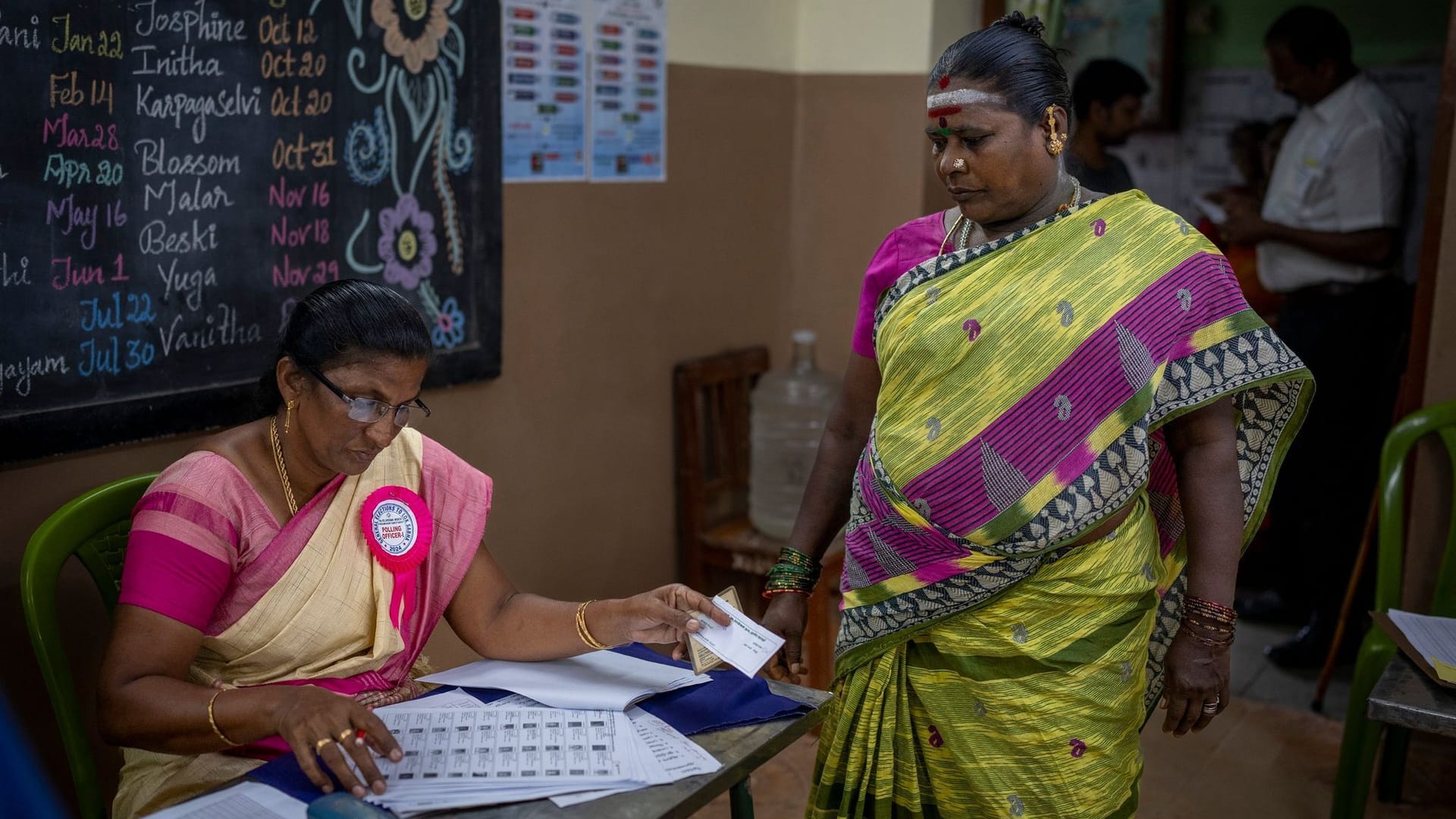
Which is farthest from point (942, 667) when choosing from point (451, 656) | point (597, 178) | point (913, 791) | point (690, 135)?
point (690, 135)

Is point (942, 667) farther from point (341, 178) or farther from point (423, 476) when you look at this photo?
point (341, 178)

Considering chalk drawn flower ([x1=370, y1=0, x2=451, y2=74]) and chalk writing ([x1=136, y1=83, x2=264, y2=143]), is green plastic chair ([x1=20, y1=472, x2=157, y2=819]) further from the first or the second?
chalk drawn flower ([x1=370, y1=0, x2=451, y2=74])

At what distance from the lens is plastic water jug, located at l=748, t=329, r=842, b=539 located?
4.04 metres

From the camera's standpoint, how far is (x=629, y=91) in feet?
11.3

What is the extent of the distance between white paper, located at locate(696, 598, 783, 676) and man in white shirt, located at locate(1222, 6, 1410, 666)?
3.09 m

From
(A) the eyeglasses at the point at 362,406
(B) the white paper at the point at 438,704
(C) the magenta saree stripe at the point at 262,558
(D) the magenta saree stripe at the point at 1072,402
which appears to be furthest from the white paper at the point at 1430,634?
(C) the magenta saree stripe at the point at 262,558

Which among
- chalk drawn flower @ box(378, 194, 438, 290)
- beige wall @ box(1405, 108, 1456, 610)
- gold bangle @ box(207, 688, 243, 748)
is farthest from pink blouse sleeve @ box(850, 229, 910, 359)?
beige wall @ box(1405, 108, 1456, 610)

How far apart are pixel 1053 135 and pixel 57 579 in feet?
5.48

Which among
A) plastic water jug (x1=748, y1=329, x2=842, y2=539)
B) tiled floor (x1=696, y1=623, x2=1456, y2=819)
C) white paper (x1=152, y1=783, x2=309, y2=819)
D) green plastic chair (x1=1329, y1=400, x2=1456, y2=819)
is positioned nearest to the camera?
white paper (x1=152, y1=783, x2=309, y2=819)

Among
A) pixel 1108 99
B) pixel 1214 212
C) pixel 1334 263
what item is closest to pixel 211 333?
pixel 1108 99

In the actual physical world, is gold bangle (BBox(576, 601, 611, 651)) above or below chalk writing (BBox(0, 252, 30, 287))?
below

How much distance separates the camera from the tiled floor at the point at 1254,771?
3.23 m

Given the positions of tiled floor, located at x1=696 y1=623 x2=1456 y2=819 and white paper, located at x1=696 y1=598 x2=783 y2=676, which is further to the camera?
tiled floor, located at x1=696 y1=623 x2=1456 y2=819

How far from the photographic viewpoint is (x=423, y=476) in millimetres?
2053
